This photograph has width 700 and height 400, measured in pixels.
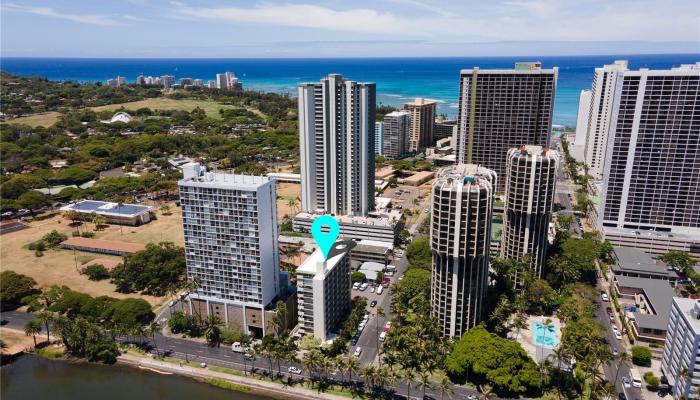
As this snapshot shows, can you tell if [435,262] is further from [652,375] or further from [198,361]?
[198,361]

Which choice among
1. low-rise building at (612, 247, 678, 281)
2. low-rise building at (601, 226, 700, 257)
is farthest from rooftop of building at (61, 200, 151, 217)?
low-rise building at (601, 226, 700, 257)

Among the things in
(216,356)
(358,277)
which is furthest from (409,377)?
(358,277)

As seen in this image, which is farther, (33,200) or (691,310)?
(33,200)

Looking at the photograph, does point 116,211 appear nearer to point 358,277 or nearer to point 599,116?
point 358,277

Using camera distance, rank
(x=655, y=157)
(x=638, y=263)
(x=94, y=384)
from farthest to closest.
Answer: (x=655, y=157) < (x=638, y=263) < (x=94, y=384)

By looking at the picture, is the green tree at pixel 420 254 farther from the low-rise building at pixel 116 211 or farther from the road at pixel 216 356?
the low-rise building at pixel 116 211

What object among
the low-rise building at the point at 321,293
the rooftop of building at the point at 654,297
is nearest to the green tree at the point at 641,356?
the rooftop of building at the point at 654,297

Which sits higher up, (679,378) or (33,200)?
(33,200)
